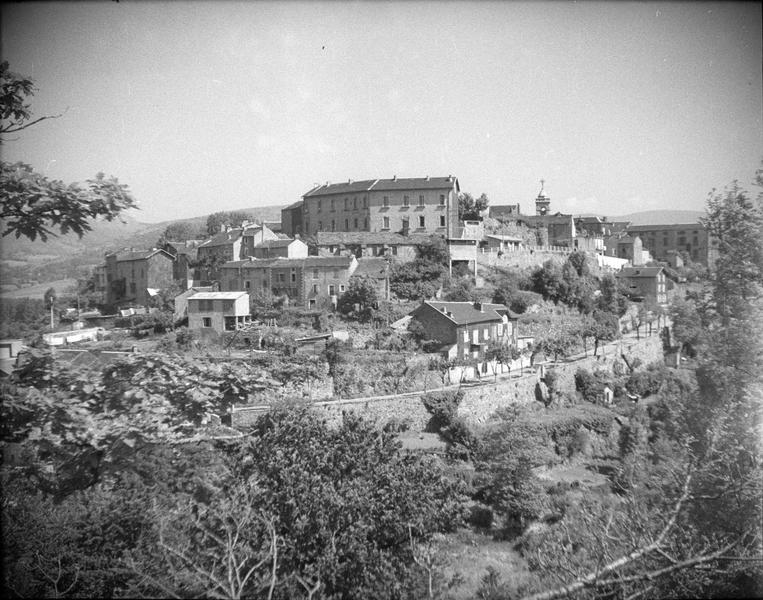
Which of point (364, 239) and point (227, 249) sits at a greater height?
point (364, 239)

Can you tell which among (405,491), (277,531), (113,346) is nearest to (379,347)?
(113,346)

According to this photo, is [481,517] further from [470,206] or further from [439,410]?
[470,206]

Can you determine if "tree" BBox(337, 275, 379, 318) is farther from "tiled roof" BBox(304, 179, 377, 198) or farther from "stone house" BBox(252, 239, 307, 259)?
"tiled roof" BBox(304, 179, 377, 198)

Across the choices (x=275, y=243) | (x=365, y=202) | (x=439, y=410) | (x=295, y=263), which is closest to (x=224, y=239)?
(x=275, y=243)

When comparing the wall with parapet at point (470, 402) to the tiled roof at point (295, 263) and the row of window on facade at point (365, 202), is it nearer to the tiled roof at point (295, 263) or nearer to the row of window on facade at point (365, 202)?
the tiled roof at point (295, 263)

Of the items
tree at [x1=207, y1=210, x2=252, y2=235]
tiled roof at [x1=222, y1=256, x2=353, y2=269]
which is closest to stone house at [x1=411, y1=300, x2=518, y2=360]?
tiled roof at [x1=222, y1=256, x2=353, y2=269]

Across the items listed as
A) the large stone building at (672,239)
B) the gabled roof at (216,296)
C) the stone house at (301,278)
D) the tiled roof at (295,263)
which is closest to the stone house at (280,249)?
the tiled roof at (295,263)
